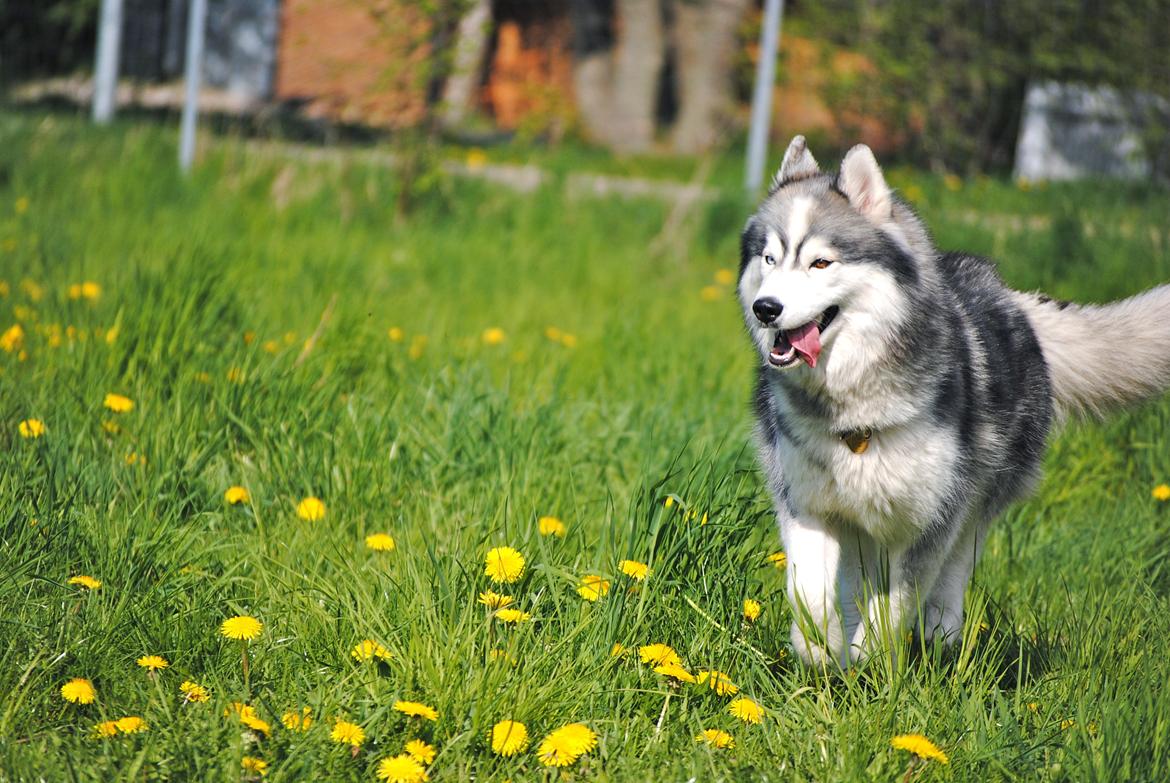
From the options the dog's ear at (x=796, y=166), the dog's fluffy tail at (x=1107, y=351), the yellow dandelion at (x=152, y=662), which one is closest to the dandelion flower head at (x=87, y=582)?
the yellow dandelion at (x=152, y=662)

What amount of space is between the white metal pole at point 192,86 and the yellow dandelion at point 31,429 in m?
4.91

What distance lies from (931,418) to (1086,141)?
7.83 m

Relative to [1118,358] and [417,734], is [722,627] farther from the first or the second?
[1118,358]

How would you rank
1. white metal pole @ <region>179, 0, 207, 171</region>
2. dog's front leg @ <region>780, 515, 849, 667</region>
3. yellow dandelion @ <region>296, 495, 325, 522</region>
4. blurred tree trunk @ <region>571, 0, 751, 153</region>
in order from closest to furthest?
1. dog's front leg @ <region>780, 515, 849, 667</region>
2. yellow dandelion @ <region>296, 495, 325, 522</region>
3. white metal pole @ <region>179, 0, 207, 171</region>
4. blurred tree trunk @ <region>571, 0, 751, 153</region>

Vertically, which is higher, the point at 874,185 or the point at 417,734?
the point at 874,185

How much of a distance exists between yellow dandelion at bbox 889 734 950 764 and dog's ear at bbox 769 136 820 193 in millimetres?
1501

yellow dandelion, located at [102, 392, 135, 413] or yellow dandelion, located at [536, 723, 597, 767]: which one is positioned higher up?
yellow dandelion, located at [102, 392, 135, 413]

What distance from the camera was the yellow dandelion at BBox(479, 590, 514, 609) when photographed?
293 cm

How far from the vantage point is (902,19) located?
30.5 feet

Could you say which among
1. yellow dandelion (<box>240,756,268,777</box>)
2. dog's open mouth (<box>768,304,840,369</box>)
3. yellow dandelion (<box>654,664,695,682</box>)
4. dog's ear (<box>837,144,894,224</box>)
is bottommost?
yellow dandelion (<box>240,756,268,777</box>)

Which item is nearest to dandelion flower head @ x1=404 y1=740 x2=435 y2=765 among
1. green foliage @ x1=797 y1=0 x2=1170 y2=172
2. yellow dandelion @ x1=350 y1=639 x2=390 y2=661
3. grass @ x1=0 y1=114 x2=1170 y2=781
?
grass @ x1=0 y1=114 x2=1170 y2=781

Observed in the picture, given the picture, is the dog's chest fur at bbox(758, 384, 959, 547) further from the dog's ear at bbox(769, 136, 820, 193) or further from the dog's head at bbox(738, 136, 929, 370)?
the dog's ear at bbox(769, 136, 820, 193)

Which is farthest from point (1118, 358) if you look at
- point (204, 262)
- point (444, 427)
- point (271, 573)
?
point (204, 262)

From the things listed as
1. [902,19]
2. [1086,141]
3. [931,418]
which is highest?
[902,19]
